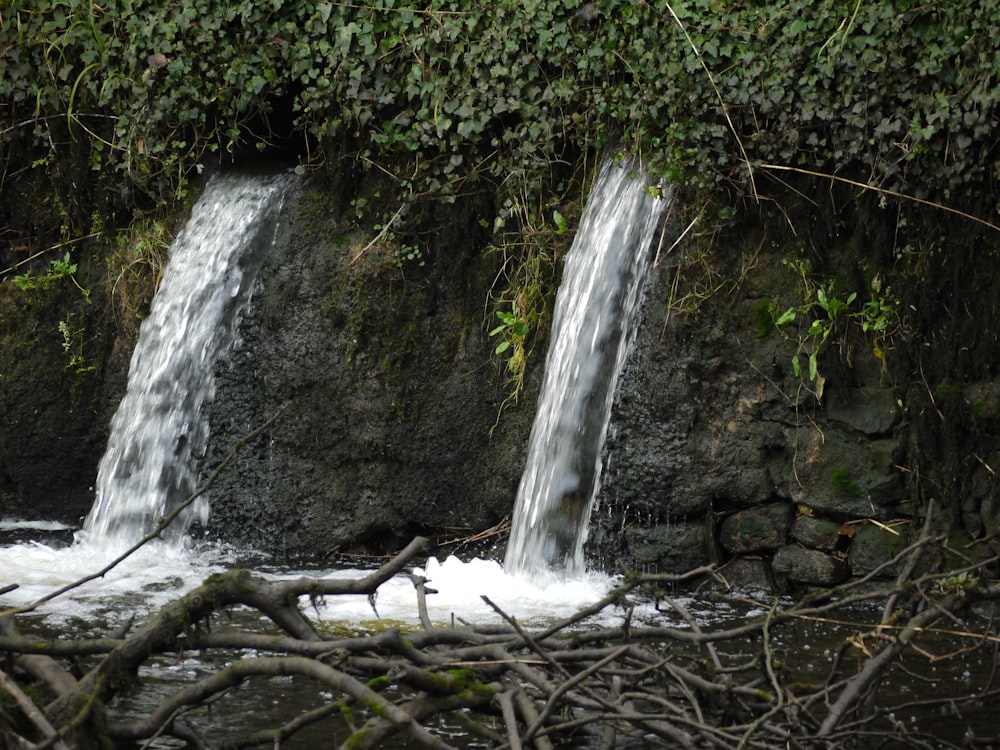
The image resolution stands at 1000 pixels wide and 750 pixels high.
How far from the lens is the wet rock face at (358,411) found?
21.7 ft

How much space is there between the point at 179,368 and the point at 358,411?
3.48 feet

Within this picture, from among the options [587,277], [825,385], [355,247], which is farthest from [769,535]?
[355,247]

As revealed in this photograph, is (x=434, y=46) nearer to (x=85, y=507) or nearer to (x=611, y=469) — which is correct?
(x=611, y=469)

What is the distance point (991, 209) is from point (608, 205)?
6.03ft

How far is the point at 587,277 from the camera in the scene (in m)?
6.06

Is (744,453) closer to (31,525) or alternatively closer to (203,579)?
(203,579)

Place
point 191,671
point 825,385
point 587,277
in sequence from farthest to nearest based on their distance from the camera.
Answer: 1. point 587,277
2. point 825,385
3. point 191,671

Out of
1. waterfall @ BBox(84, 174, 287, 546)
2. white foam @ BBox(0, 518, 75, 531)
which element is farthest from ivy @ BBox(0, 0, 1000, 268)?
white foam @ BBox(0, 518, 75, 531)

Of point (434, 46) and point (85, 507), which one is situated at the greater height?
point (434, 46)

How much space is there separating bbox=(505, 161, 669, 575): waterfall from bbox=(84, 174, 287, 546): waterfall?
1939 mm

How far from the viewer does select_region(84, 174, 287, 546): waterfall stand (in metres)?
6.61

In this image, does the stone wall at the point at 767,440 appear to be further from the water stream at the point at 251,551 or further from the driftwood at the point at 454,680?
the driftwood at the point at 454,680

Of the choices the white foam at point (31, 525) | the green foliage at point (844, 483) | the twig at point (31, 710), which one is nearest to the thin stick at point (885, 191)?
the green foliage at point (844, 483)

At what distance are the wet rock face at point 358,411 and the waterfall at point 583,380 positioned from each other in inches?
24.9
